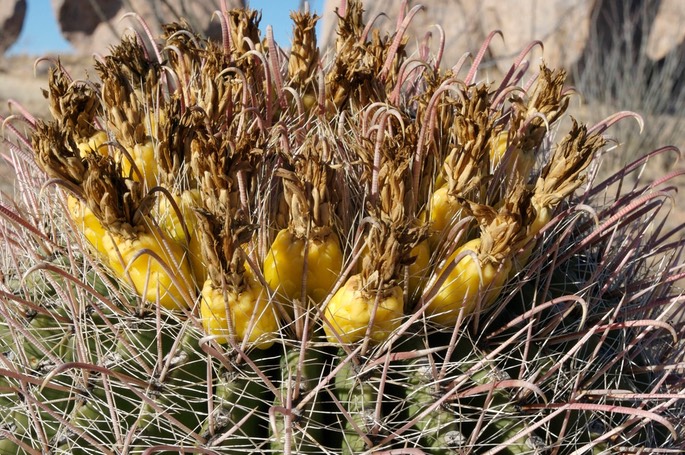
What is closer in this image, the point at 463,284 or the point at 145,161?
the point at 463,284

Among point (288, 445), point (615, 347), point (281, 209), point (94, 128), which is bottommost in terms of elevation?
point (288, 445)

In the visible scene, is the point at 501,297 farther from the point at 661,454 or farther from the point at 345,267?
the point at 661,454

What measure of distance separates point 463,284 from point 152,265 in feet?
1.61

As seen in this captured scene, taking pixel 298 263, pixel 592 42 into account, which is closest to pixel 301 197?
pixel 298 263

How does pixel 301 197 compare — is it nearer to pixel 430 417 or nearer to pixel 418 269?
pixel 418 269

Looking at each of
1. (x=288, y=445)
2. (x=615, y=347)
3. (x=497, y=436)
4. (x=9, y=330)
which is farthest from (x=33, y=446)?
(x=615, y=347)

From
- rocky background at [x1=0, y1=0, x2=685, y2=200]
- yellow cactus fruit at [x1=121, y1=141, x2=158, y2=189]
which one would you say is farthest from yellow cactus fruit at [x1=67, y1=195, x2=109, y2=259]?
rocky background at [x1=0, y1=0, x2=685, y2=200]

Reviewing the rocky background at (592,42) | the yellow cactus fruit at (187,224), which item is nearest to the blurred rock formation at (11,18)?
the rocky background at (592,42)

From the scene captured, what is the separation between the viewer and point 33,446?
3.61 feet

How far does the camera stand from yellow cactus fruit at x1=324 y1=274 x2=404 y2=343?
3.46 feet

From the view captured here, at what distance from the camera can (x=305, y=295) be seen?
1.11 metres

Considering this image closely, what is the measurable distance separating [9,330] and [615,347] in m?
1.12

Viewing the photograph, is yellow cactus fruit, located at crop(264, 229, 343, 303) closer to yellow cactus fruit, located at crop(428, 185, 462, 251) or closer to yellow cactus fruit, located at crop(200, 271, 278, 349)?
yellow cactus fruit, located at crop(200, 271, 278, 349)

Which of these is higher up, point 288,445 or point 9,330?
point 9,330
